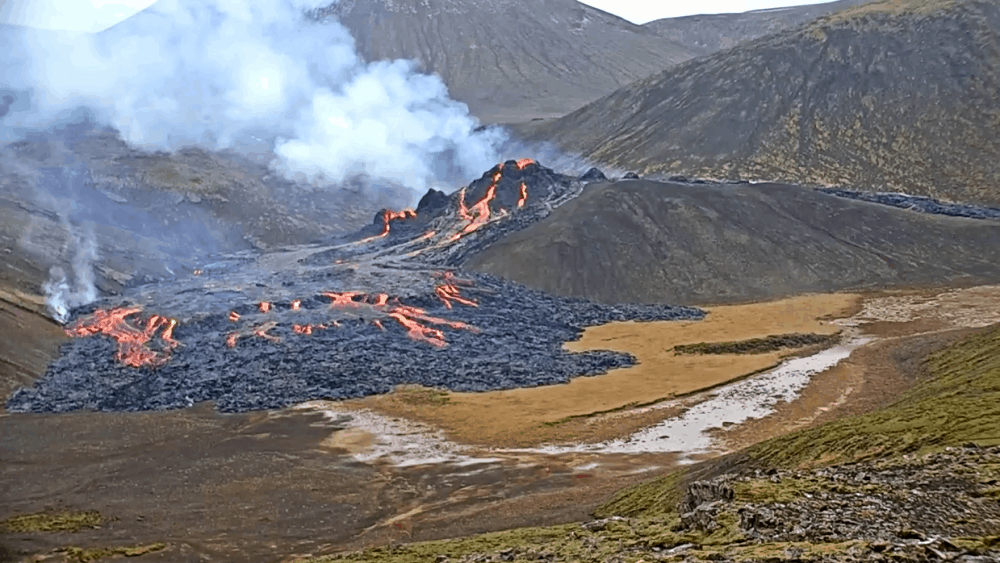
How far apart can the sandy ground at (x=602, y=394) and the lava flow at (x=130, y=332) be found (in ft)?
53.1

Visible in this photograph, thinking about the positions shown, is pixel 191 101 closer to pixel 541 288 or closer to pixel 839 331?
pixel 541 288

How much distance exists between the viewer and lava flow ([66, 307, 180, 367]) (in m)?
58.6

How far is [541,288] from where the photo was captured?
85062 millimetres

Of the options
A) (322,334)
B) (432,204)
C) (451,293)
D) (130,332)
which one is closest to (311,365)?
(322,334)

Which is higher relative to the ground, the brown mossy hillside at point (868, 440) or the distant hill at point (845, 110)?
the distant hill at point (845, 110)

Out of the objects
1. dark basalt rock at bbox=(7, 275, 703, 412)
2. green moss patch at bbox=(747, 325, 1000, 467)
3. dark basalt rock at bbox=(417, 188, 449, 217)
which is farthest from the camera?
dark basalt rock at bbox=(417, 188, 449, 217)

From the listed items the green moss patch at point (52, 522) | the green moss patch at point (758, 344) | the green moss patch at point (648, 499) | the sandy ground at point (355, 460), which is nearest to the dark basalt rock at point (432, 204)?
the green moss patch at point (758, 344)

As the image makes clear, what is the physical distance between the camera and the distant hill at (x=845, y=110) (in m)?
128

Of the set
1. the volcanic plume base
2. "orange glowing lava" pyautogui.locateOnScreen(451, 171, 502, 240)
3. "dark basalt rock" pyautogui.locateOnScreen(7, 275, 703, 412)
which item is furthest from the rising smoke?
"dark basalt rock" pyautogui.locateOnScreen(7, 275, 703, 412)

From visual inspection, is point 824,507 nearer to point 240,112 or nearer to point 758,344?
point 758,344

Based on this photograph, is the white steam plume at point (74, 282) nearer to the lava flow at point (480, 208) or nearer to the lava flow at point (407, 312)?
the lava flow at point (407, 312)

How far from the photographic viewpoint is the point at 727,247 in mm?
91750

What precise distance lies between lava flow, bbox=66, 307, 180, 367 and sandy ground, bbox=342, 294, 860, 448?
53.1 feet

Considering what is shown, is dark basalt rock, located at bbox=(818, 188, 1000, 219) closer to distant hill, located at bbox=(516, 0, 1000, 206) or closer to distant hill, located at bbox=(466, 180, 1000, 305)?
distant hill, located at bbox=(516, 0, 1000, 206)
